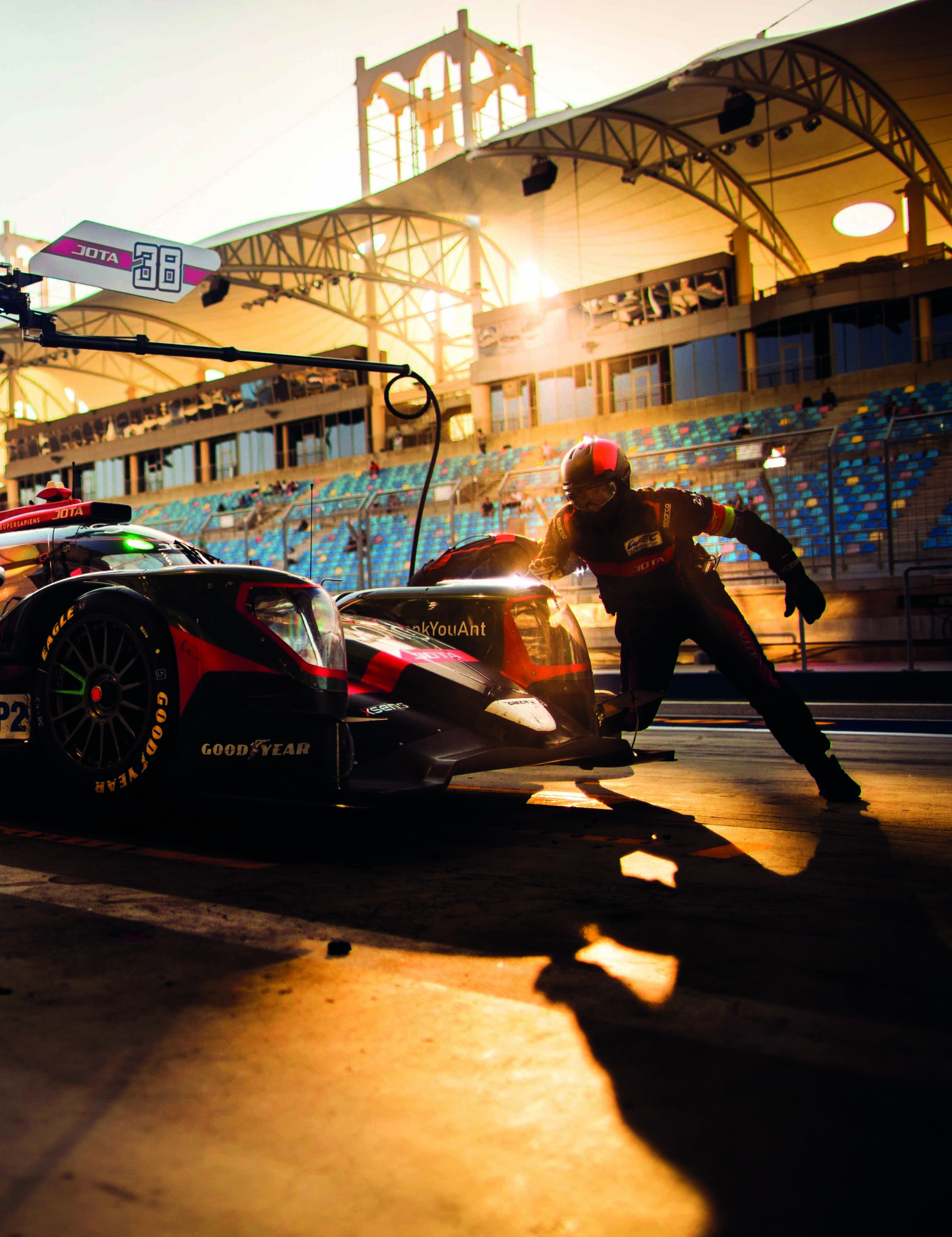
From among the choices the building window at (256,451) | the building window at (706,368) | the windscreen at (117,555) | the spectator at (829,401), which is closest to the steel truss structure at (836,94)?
the building window at (706,368)

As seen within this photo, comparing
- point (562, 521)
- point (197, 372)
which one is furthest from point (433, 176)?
point (562, 521)

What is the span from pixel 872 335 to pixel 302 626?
32.6 m

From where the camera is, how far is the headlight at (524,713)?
13.8 ft

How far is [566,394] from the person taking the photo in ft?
122

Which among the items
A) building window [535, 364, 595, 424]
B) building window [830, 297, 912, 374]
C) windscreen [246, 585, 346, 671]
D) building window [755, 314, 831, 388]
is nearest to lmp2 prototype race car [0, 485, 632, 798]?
windscreen [246, 585, 346, 671]

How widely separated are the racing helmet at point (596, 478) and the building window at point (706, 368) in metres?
30.3

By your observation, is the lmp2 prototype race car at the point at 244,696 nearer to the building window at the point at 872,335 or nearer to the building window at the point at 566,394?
the building window at the point at 872,335

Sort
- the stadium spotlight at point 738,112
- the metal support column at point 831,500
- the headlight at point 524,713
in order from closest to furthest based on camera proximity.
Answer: the headlight at point 524,713, the metal support column at point 831,500, the stadium spotlight at point 738,112

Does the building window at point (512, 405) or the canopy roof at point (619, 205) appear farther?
the building window at point (512, 405)

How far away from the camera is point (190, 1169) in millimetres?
1546

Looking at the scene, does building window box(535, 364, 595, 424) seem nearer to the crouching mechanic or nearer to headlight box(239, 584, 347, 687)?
the crouching mechanic

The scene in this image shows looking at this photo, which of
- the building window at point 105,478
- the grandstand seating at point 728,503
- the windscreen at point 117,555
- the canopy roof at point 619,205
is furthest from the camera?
the building window at point 105,478

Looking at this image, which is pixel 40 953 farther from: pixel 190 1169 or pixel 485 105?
pixel 485 105

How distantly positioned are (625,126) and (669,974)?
3545 centimetres
